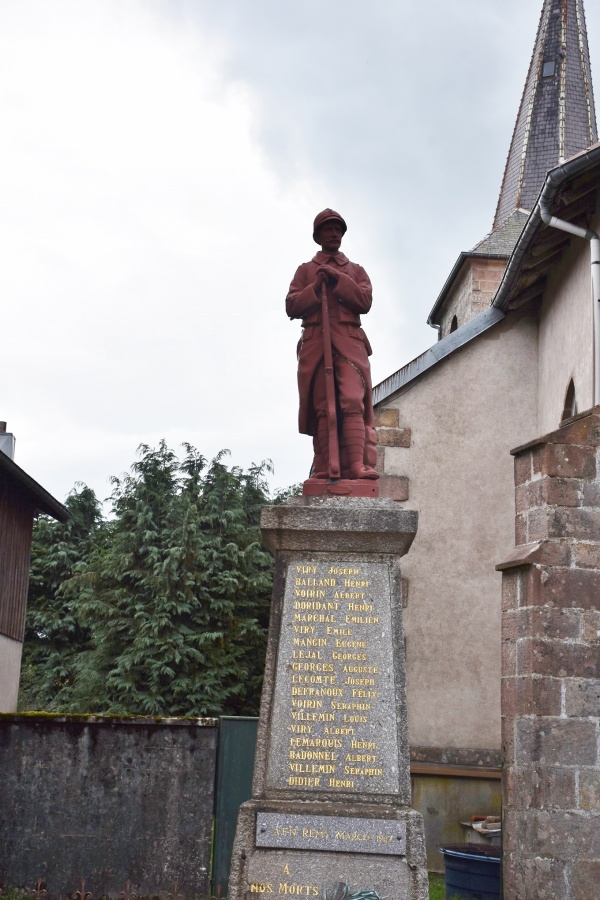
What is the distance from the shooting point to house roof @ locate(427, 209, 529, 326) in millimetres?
18406

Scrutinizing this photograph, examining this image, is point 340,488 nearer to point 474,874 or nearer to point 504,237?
point 474,874

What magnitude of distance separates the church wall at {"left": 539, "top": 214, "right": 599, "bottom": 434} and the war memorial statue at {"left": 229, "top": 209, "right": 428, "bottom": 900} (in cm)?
413

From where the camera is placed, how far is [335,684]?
20.5 ft

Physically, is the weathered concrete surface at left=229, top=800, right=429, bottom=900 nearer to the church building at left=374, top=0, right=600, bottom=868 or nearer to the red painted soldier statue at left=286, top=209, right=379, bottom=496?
the red painted soldier statue at left=286, top=209, right=379, bottom=496

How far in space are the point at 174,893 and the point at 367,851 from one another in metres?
3.71

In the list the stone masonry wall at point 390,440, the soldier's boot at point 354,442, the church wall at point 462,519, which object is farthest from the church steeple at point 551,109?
the soldier's boot at point 354,442

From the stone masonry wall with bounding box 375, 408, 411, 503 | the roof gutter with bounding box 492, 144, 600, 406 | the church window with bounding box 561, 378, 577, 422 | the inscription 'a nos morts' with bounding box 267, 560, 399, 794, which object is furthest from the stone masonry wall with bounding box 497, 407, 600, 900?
the stone masonry wall with bounding box 375, 408, 411, 503

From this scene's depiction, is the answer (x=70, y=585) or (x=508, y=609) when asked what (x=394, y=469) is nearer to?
(x=508, y=609)

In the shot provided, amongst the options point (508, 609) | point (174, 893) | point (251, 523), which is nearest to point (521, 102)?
point (251, 523)

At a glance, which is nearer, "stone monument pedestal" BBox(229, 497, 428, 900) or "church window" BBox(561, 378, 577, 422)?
"stone monument pedestal" BBox(229, 497, 428, 900)

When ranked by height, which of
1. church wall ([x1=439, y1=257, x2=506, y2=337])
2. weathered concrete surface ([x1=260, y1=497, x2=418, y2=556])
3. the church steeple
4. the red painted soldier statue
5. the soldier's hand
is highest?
the church steeple

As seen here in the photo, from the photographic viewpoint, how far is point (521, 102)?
22328 millimetres

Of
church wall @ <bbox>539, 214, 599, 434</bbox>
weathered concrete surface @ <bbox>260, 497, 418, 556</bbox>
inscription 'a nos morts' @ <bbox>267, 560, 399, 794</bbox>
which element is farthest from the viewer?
church wall @ <bbox>539, 214, 599, 434</bbox>

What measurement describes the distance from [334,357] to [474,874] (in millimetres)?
4796
